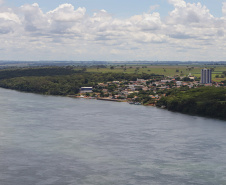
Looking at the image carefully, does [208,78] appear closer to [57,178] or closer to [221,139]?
[221,139]

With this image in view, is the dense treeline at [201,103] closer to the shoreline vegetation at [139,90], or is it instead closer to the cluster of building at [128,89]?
the shoreline vegetation at [139,90]

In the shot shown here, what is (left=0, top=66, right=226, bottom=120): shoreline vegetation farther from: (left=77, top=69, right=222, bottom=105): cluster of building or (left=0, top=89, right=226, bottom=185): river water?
(left=0, top=89, right=226, bottom=185): river water

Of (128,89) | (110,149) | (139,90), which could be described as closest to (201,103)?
(110,149)

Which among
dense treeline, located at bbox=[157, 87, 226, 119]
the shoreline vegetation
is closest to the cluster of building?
the shoreline vegetation

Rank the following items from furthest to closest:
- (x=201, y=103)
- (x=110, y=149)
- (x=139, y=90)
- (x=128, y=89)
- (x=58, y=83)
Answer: (x=58, y=83) < (x=128, y=89) < (x=139, y=90) < (x=201, y=103) < (x=110, y=149)

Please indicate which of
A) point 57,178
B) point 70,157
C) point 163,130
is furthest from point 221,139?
point 57,178

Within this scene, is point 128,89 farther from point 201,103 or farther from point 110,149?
point 110,149
